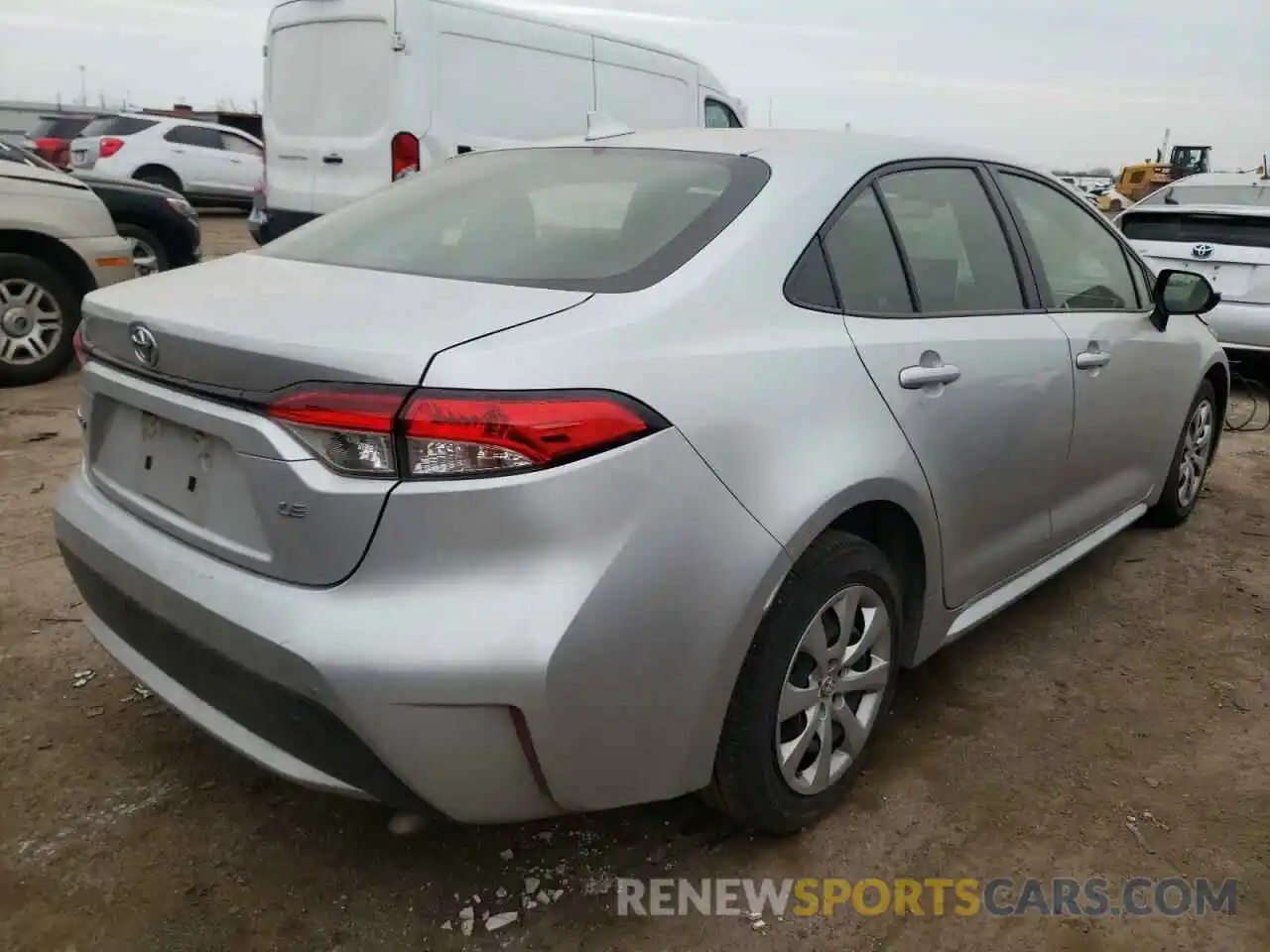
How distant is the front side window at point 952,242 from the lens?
2.60 metres

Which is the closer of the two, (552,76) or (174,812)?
(174,812)

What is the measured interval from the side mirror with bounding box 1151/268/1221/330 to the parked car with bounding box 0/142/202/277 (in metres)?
6.54

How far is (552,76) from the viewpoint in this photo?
26.0ft

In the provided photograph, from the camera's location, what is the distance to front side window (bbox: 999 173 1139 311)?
3.12m

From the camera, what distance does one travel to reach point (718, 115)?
9.94 metres

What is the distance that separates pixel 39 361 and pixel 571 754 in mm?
5603

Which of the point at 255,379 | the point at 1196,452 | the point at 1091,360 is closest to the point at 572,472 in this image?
the point at 255,379

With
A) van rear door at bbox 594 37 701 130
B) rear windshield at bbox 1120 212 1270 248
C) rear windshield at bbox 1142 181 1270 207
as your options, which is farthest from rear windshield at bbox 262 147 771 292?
rear windshield at bbox 1142 181 1270 207

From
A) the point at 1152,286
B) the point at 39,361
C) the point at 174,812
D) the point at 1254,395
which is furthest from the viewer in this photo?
the point at 1254,395

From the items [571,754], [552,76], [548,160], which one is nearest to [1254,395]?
[552,76]

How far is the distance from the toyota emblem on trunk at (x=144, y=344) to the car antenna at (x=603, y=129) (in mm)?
1357

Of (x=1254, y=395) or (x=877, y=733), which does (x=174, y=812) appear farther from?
(x=1254, y=395)

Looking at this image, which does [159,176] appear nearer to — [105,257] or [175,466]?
[105,257]

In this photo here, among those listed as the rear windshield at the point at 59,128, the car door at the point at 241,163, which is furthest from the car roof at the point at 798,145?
the rear windshield at the point at 59,128
